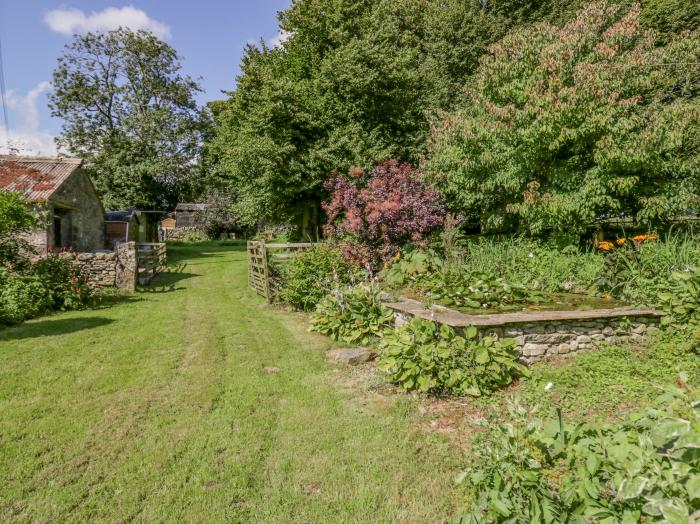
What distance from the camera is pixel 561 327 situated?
4930mm

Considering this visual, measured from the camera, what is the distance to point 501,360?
428 centimetres

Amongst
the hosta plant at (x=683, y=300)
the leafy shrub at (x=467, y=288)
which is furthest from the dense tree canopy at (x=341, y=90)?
the hosta plant at (x=683, y=300)

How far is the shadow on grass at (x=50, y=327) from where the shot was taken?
7.19 metres

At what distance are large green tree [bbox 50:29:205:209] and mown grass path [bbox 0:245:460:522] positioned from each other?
22.2 m

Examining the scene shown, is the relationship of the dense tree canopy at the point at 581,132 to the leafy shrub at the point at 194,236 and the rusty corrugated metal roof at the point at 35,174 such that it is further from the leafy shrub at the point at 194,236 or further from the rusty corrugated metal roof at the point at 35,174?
the leafy shrub at the point at 194,236

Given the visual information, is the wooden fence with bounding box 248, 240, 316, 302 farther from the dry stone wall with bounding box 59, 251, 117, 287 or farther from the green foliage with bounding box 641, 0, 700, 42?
the green foliage with bounding box 641, 0, 700, 42

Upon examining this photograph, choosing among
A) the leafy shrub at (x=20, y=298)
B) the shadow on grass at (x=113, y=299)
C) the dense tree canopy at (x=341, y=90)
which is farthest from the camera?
the dense tree canopy at (x=341, y=90)

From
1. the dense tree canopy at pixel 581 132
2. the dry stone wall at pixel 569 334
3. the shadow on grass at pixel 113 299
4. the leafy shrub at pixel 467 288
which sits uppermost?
the dense tree canopy at pixel 581 132


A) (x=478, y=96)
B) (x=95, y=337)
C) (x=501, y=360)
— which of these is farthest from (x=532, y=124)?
(x=95, y=337)

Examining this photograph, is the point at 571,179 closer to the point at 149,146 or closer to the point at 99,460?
the point at 99,460

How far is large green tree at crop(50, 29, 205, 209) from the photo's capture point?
84.7ft

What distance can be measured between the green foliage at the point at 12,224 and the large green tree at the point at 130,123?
1664cm

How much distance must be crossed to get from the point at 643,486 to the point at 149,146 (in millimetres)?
29553

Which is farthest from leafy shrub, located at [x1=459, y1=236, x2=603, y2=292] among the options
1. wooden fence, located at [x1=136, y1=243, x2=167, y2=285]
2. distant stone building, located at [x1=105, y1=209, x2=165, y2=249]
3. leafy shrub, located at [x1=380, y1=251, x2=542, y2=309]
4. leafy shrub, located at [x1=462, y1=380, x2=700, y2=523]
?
distant stone building, located at [x1=105, y1=209, x2=165, y2=249]
